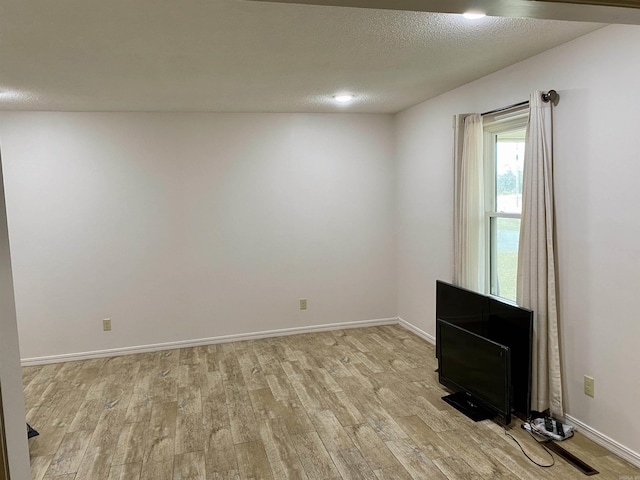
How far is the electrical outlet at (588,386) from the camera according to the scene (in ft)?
9.20

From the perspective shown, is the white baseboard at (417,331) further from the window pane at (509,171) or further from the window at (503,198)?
the window pane at (509,171)

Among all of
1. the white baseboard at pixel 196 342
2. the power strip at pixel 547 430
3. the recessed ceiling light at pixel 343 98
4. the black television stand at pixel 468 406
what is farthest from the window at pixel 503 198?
the white baseboard at pixel 196 342

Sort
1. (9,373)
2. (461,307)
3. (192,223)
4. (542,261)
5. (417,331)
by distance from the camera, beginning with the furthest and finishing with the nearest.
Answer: (417,331), (192,223), (461,307), (542,261), (9,373)

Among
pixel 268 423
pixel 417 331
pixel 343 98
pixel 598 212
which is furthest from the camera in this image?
pixel 417 331

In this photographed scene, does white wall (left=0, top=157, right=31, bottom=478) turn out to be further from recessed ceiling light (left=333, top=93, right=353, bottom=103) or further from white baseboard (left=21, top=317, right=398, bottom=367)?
white baseboard (left=21, top=317, right=398, bottom=367)

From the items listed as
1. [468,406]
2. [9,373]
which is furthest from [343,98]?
[9,373]

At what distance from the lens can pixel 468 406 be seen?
3.31m

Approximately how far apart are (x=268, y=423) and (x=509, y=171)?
2.61 m

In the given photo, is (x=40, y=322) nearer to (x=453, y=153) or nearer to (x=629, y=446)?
(x=453, y=153)

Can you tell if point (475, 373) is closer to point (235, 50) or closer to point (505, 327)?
point (505, 327)

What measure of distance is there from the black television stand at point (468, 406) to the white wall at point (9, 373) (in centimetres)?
270

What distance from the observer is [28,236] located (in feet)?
14.5

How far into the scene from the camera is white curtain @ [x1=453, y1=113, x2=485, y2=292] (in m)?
3.69

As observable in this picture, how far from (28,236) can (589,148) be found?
4.73 m
